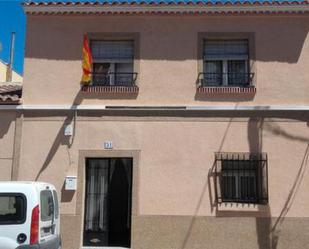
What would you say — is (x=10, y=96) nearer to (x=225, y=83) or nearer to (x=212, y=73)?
(x=212, y=73)

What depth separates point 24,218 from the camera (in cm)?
805

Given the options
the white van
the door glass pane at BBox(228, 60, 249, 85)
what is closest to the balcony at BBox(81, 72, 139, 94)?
the door glass pane at BBox(228, 60, 249, 85)

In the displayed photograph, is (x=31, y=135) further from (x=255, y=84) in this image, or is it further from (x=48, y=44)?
(x=255, y=84)

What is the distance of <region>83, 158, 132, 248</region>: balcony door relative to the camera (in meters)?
11.8

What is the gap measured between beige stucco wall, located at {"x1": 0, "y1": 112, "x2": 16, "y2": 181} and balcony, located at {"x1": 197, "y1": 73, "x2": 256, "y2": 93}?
15.2 ft

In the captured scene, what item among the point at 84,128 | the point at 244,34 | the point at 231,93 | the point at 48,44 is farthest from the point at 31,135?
the point at 244,34

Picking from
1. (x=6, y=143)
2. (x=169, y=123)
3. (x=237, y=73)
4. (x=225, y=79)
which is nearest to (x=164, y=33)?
(x=225, y=79)

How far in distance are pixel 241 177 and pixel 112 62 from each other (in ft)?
13.9

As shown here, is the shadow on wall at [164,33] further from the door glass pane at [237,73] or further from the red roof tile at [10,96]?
the red roof tile at [10,96]

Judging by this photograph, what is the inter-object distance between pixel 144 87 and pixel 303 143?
13.1 feet

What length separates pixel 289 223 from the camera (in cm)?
1123

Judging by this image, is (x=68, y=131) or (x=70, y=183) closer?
(x=70, y=183)

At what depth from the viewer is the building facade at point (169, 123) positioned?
1132 centimetres

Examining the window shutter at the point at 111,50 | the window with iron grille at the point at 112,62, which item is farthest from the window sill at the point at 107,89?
the window shutter at the point at 111,50
